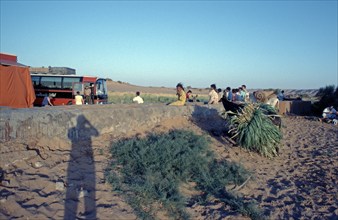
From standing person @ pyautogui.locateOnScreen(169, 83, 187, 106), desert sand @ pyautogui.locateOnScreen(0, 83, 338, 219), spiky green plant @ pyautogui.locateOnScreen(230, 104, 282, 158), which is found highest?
standing person @ pyautogui.locateOnScreen(169, 83, 187, 106)

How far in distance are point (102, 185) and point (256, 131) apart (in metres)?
4.89

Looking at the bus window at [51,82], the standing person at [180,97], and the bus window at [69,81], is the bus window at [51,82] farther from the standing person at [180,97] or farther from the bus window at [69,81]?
the standing person at [180,97]

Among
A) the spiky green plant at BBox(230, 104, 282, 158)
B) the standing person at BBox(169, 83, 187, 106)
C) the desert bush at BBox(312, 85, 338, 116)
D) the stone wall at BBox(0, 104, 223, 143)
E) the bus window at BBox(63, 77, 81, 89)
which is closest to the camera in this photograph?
the stone wall at BBox(0, 104, 223, 143)

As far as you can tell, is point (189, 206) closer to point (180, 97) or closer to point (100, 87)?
point (180, 97)

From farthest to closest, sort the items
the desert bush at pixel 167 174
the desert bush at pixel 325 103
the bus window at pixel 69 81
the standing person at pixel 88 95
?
the desert bush at pixel 325 103 → the bus window at pixel 69 81 → the standing person at pixel 88 95 → the desert bush at pixel 167 174

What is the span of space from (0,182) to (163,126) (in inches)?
203

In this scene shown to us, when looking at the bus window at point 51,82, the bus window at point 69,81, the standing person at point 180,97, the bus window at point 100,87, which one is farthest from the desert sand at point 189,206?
the bus window at point 51,82

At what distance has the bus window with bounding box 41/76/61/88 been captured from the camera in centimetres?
2044

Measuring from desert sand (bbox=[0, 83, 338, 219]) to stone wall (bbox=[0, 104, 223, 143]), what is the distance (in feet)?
0.62

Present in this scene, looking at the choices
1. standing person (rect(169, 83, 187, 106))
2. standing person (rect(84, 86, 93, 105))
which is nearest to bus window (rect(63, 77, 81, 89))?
standing person (rect(84, 86, 93, 105))

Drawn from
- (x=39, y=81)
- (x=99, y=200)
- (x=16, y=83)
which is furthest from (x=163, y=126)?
(x=39, y=81)

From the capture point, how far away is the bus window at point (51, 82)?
20444 mm

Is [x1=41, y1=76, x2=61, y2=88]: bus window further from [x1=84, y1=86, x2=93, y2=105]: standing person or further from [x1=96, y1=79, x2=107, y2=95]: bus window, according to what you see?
[x1=84, y1=86, x2=93, y2=105]: standing person

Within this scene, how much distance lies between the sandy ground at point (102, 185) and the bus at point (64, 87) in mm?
12203
